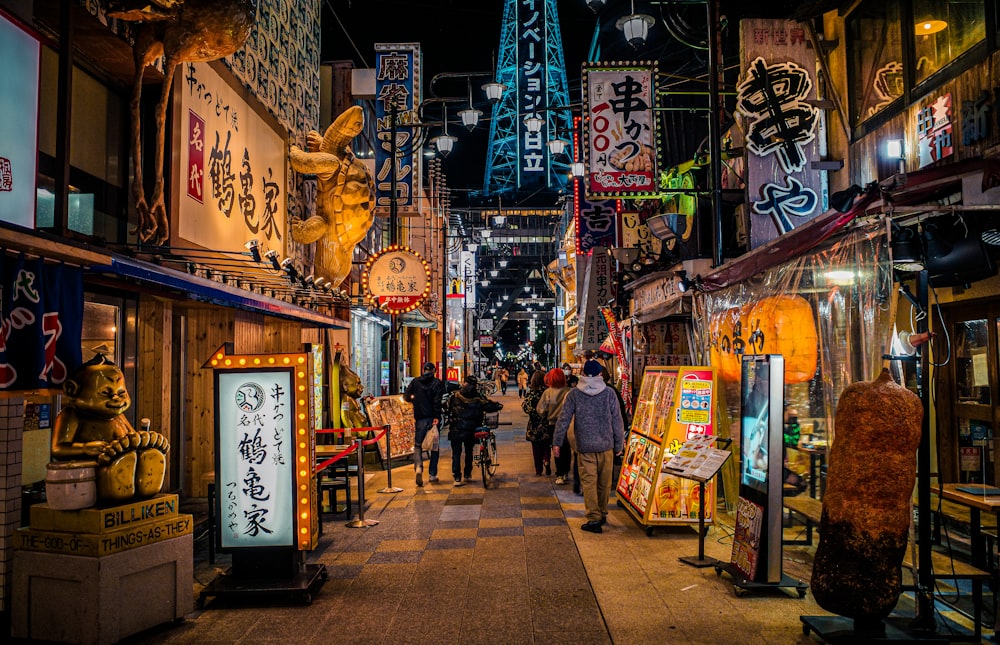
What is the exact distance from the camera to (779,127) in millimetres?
9844

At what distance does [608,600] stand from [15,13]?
24.3ft

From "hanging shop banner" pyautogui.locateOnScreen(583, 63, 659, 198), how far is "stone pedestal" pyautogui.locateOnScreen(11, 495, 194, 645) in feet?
31.4

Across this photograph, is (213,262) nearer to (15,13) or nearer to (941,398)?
(15,13)

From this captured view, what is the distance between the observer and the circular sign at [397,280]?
14.9m


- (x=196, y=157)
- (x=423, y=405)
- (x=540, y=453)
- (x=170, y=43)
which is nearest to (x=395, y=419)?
(x=423, y=405)

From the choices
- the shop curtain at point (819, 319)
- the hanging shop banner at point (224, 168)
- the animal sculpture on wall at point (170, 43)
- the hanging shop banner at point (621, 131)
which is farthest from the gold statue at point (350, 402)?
the shop curtain at point (819, 319)

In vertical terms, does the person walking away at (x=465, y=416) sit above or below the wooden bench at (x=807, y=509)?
above

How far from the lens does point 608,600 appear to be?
244 inches

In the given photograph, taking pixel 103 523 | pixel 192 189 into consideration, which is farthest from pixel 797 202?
pixel 103 523

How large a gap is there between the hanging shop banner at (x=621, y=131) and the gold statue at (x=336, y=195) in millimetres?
4577

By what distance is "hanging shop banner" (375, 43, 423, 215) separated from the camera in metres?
16.9

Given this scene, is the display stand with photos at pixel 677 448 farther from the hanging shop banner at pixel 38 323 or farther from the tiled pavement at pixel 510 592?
the hanging shop banner at pixel 38 323

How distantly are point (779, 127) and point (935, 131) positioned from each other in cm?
220

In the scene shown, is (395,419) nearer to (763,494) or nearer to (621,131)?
(621,131)
